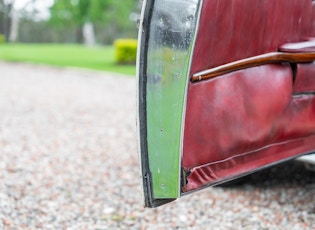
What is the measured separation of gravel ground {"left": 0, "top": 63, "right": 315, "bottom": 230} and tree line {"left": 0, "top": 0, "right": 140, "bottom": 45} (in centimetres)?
2471

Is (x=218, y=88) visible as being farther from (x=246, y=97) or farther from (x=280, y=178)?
(x=280, y=178)

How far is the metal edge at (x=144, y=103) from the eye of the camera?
1.80 metres

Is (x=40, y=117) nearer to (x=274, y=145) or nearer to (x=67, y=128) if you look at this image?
(x=67, y=128)

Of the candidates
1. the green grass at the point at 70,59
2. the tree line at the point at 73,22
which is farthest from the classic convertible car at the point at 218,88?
the tree line at the point at 73,22

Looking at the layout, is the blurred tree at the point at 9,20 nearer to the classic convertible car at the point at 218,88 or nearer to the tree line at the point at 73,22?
the tree line at the point at 73,22

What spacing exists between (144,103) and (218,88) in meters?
0.32

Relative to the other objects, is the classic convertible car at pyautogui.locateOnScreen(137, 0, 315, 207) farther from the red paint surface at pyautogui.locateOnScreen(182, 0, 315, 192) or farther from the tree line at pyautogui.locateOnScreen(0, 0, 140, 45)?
the tree line at pyautogui.locateOnScreen(0, 0, 140, 45)

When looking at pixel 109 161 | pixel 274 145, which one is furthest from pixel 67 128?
pixel 274 145

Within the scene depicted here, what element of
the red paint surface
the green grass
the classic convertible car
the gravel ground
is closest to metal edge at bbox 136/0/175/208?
the classic convertible car

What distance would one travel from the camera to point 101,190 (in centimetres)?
346

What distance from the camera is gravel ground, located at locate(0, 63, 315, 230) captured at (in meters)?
2.90

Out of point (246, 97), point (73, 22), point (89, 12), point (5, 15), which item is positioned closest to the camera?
point (246, 97)

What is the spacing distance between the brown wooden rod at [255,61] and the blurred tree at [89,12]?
28.0m

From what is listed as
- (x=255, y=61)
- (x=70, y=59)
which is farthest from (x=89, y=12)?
(x=255, y=61)
